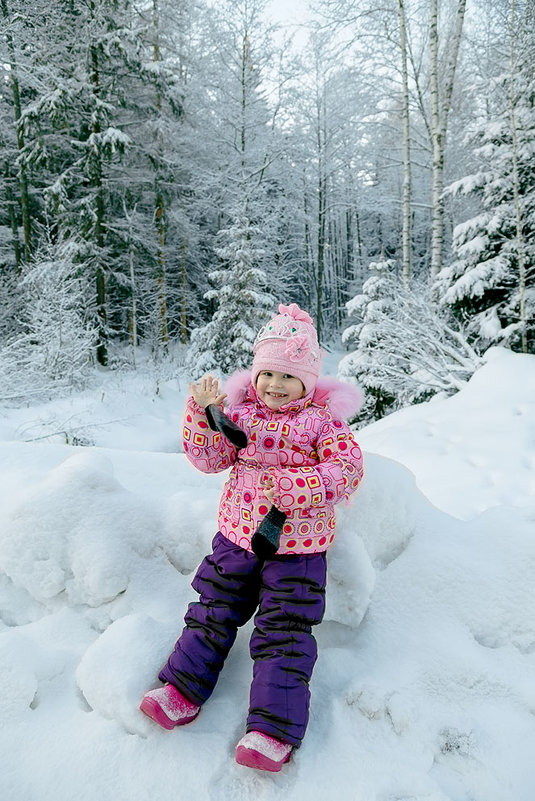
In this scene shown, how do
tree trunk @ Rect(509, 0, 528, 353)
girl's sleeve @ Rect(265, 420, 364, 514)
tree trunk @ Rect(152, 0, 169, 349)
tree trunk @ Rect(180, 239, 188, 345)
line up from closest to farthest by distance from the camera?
1. girl's sleeve @ Rect(265, 420, 364, 514)
2. tree trunk @ Rect(509, 0, 528, 353)
3. tree trunk @ Rect(152, 0, 169, 349)
4. tree trunk @ Rect(180, 239, 188, 345)

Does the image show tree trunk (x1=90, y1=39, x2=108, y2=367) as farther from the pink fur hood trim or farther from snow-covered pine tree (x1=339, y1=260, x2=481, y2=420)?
the pink fur hood trim

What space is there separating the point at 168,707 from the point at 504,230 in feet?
26.5

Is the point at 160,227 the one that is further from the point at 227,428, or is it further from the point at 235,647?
the point at 235,647

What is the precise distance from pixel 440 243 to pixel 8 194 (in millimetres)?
13177

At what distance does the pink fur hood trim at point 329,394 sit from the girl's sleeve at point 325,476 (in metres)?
0.09

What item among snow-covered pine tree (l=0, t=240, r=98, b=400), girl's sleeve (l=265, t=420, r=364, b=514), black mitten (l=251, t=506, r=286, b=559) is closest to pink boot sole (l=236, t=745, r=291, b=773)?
black mitten (l=251, t=506, r=286, b=559)

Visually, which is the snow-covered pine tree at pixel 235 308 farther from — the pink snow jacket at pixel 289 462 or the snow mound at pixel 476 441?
the pink snow jacket at pixel 289 462

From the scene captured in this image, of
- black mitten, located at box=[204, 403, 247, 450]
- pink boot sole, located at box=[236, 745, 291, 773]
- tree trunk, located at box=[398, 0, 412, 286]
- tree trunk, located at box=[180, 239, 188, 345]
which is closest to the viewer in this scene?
pink boot sole, located at box=[236, 745, 291, 773]

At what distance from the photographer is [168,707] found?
1393mm

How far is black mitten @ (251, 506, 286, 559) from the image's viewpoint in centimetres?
149

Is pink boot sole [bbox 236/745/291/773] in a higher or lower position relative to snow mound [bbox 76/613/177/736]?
lower

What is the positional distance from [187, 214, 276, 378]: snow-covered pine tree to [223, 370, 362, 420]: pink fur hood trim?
9937 millimetres

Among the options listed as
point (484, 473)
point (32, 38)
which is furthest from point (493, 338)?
point (32, 38)

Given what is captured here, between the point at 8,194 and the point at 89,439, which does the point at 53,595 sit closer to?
the point at 89,439
